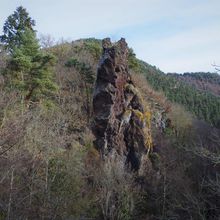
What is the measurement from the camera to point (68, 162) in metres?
26.9

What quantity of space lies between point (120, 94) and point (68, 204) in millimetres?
14509

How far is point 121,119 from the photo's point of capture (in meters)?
36.8

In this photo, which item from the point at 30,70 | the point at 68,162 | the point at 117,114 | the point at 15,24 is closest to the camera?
the point at 68,162

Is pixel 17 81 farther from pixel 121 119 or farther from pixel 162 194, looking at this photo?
pixel 162 194

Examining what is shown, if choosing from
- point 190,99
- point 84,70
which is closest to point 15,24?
point 84,70

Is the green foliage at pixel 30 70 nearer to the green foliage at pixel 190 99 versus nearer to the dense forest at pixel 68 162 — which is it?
the dense forest at pixel 68 162

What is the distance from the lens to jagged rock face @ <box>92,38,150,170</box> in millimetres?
36156

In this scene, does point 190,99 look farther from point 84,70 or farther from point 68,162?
point 68,162

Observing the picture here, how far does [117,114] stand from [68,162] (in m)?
11.2

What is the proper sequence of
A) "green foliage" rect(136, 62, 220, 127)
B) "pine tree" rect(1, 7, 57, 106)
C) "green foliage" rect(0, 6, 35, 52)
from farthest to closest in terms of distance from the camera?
"green foliage" rect(136, 62, 220, 127) → "green foliage" rect(0, 6, 35, 52) → "pine tree" rect(1, 7, 57, 106)

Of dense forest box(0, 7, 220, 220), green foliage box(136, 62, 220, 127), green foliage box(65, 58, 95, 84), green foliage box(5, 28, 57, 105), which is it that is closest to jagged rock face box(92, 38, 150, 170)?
dense forest box(0, 7, 220, 220)

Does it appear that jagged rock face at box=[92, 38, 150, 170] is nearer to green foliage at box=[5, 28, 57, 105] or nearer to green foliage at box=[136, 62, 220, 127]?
green foliage at box=[5, 28, 57, 105]

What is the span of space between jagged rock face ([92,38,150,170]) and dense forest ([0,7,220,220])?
1409 millimetres

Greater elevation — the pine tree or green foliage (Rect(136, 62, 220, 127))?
the pine tree
